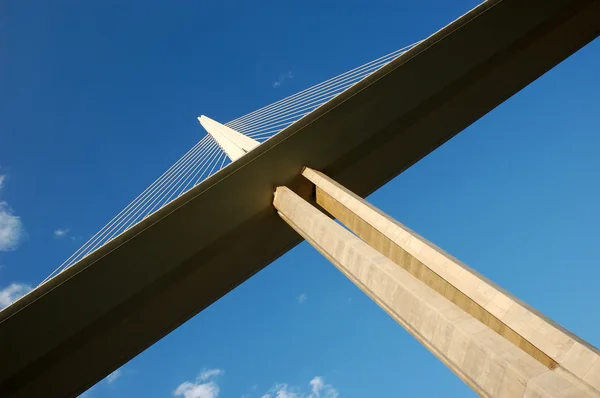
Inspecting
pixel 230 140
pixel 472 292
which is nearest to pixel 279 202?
pixel 230 140

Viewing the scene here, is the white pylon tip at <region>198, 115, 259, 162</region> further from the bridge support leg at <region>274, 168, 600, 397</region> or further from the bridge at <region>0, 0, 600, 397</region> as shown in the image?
the bridge support leg at <region>274, 168, 600, 397</region>

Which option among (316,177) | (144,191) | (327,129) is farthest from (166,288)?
(327,129)

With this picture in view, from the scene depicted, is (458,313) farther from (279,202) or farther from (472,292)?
(279,202)

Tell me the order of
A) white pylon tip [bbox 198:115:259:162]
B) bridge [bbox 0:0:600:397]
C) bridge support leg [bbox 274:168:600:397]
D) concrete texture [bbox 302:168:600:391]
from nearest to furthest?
bridge support leg [bbox 274:168:600:397]
concrete texture [bbox 302:168:600:391]
bridge [bbox 0:0:600:397]
white pylon tip [bbox 198:115:259:162]

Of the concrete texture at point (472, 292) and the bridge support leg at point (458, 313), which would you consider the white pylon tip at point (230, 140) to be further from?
the bridge support leg at point (458, 313)

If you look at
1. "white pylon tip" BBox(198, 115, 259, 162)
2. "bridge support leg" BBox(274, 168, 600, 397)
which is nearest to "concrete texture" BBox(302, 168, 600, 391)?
"bridge support leg" BBox(274, 168, 600, 397)

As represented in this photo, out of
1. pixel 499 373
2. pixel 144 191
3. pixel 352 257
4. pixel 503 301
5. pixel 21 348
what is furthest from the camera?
pixel 144 191

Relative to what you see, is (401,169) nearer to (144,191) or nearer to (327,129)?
(327,129)
